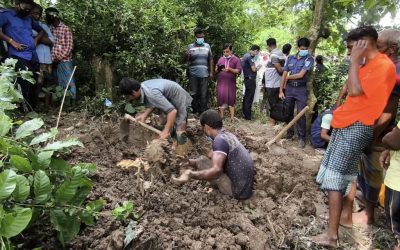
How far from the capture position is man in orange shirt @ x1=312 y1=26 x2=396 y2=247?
3.08 metres

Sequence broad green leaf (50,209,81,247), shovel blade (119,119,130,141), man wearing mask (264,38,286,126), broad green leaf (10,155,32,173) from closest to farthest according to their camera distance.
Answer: broad green leaf (10,155,32,173), broad green leaf (50,209,81,247), shovel blade (119,119,130,141), man wearing mask (264,38,286,126)

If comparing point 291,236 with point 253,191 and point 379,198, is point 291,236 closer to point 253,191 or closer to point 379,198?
point 253,191

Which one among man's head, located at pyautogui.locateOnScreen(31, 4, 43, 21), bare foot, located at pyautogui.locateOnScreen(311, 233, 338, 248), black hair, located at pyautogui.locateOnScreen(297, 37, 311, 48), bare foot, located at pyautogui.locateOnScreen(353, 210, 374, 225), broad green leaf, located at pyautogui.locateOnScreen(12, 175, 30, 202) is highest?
man's head, located at pyautogui.locateOnScreen(31, 4, 43, 21)

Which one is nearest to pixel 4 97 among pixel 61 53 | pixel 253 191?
pixel 253 191

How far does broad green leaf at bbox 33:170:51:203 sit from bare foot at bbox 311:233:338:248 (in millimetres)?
2282

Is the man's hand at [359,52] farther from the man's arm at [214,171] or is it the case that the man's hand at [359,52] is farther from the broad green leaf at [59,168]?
the broad green leaf at [59,168]

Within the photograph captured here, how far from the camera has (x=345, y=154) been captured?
327 centimetres

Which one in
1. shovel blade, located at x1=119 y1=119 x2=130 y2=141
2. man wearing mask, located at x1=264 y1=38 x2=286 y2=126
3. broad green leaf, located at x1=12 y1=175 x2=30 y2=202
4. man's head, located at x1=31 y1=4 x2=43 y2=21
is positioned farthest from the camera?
man wearing mask, located at x1=264 y1=38 x2=286 y2=126

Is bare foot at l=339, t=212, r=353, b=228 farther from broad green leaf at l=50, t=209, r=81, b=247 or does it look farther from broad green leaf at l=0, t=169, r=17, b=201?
broad green leaf at l=0, t=169, r=17, b=201

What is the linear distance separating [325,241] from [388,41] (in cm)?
184

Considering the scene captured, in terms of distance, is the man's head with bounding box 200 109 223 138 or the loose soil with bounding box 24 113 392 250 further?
the man's head with bounding box 200 109 223 138

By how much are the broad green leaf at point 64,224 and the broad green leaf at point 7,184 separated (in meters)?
0.49

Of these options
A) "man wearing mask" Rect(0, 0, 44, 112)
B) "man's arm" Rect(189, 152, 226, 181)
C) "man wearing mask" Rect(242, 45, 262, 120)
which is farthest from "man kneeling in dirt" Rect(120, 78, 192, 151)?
"man wearing mask" Rect(242, 45, 262, 120)

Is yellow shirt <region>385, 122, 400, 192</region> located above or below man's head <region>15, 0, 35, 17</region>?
below
